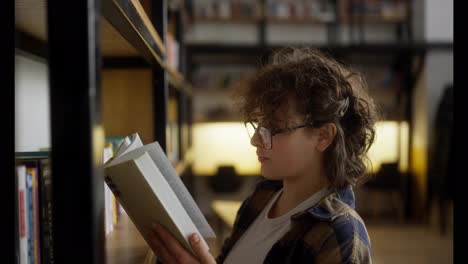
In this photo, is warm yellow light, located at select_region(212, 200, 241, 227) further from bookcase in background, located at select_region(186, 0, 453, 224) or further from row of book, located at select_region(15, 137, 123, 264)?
bookcase in background, located at select_region(186, 0, 453, 224)

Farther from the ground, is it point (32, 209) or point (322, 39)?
point (322, 39)

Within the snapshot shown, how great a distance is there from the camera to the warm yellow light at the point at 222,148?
18.8 feet

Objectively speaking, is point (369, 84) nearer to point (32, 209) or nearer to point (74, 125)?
point (32, 209)

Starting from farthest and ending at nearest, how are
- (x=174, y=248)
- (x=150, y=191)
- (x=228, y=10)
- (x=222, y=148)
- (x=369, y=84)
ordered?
1. (x=222, y=148)
2. (x=228, y=10)
3. (x=369, y=84)
4. (x=174, y=248)
5. (x=150, y=191)

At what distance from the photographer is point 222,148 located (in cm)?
581

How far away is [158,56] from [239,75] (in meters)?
4.40

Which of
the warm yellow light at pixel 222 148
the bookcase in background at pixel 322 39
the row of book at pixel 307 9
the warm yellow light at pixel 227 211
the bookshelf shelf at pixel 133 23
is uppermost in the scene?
the row of book at pixel 307 9

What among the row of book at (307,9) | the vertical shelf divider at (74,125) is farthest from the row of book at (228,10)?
the vertical shelf divider at (74,125)

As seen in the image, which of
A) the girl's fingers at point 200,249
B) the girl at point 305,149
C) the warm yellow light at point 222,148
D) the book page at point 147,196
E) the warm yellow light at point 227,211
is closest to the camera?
the book page at point 147,196

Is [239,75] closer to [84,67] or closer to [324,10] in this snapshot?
[324,10]

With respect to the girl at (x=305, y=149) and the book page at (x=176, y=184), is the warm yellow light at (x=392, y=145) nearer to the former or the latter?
the girl at (x=305, y=149)

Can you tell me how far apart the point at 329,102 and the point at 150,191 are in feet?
1.74

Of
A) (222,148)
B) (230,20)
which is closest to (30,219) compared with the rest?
(222,148)

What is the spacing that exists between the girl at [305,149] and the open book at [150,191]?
213 millimetres
